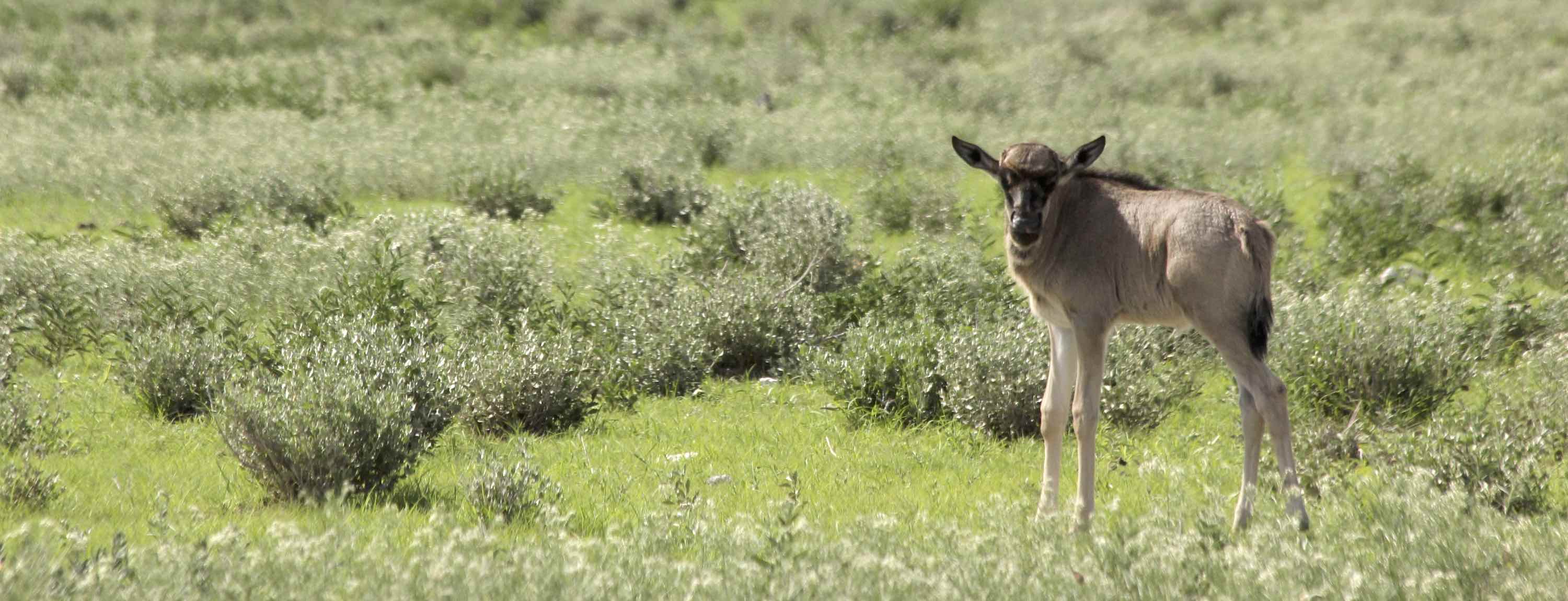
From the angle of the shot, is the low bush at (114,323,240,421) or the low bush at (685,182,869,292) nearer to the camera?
the low bush at (114,323,240,421)

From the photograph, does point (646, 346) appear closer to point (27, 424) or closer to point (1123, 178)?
point (27, 424)

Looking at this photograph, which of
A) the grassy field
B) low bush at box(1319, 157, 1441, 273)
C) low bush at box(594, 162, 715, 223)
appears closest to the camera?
the grassy field

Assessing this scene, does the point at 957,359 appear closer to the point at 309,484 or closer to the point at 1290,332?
the point at 1290,332

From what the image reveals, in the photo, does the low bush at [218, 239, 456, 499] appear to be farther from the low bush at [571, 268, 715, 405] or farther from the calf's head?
the calf's head

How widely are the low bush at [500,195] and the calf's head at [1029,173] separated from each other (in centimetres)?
976

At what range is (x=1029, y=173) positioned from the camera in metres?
6.75

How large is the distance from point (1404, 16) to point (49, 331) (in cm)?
A: 3035

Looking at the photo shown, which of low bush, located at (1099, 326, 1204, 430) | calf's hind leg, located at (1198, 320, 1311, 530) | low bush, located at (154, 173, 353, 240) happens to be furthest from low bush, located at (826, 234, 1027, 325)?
low bush, located at (154, 173, 353, 240)

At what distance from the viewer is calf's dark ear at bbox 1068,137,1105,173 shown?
22.1 ft

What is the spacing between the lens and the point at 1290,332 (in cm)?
934

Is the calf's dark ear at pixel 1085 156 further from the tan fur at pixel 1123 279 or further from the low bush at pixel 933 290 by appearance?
the low bush at pixel 933 290

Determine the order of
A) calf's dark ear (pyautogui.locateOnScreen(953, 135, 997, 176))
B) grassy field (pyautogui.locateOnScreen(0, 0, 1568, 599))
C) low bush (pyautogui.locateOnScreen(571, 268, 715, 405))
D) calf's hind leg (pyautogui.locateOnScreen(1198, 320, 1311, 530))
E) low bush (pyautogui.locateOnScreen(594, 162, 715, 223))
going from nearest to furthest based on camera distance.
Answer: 1. grassy field (pyautogui.locateOnScreen(0, 0, 1568, 599))
2. calf's hind leg (pyautogui.locateOnScreen(1198, 320, 1311, 530))
3. calf's dark ear (pyautogui.locateOnScreen(953, 135, 997, 176))
4. low bush (pyautogui.locateOnScreen(571, 268, 715, 405))
5. low bush (pyautogui.locateOnScreen(594, 162, 715, 223))

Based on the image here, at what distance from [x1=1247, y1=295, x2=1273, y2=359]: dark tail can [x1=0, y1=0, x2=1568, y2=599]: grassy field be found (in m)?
0.61

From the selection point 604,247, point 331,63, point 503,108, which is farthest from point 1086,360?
point 331,63
